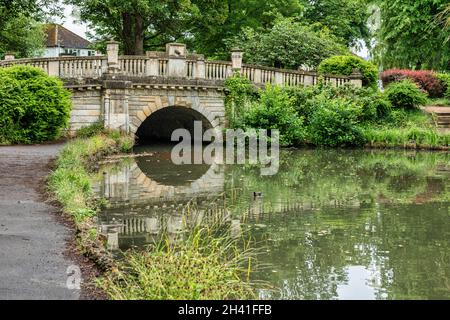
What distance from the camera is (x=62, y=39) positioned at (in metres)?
70.1

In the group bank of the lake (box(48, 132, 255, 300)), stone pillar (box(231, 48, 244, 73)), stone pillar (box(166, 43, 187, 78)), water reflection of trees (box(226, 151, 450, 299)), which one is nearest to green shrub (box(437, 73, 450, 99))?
stone pillar (box(231, 48, 244, 73))

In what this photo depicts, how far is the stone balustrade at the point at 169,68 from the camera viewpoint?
23.7 m

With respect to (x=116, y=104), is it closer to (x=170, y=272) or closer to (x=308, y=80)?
(x=308, y=80)

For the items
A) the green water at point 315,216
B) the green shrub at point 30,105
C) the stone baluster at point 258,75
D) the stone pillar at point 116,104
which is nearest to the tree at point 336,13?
the stone baluster at point 258,75

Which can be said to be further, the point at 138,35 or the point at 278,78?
the point at 138,35

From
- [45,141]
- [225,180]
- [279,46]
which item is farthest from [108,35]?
[225,180]

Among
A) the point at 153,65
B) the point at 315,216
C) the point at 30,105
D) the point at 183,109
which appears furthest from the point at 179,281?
the point at 183,109

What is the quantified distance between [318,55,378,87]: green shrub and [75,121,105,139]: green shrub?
32.0ft

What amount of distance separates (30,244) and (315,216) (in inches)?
212

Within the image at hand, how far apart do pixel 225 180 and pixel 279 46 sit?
14.8m

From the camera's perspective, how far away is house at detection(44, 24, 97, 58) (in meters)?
68.6

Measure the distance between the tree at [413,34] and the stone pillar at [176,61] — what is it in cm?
1333

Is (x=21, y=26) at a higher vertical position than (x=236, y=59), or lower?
higher
